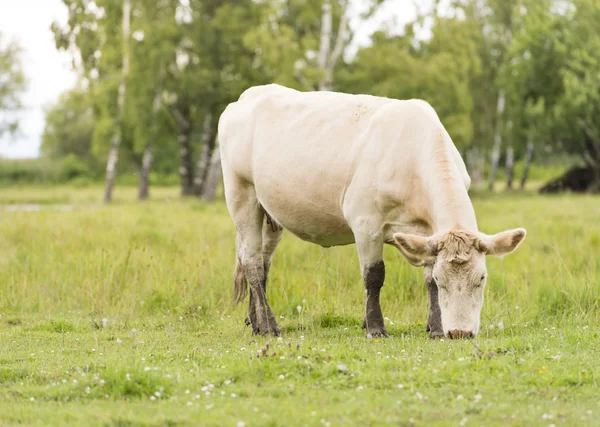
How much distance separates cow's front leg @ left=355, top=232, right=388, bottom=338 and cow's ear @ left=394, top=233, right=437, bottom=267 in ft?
1.84

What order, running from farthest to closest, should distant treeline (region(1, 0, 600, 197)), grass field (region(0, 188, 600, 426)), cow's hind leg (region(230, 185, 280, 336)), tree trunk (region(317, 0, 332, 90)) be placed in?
distant treeline (region(1, 0, 600, 197)) → tree trunk (region(317, 0, 332, 90)) → cow's hind leg (region(230, 185, 280, 336)) → grass field (region(0, 188, 600, 426))

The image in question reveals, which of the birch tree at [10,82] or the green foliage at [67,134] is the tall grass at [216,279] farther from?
the green foliage at [67,134]

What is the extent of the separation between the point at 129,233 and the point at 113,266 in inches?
128

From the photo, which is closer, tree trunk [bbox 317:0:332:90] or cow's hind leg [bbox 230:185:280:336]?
cow's hind leg [bbox 230:185:280:336]

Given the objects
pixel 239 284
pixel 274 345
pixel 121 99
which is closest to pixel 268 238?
pixel 239 284

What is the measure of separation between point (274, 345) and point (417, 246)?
1483 mm

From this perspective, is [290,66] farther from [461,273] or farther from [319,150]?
[461,273]

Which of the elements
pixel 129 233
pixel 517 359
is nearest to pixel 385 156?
pixel 517 359

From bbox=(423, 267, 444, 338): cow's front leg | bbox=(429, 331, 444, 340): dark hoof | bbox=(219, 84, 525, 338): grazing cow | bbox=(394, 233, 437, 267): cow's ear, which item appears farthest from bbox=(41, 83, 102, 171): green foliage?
bbox=(394, 233, 437, 267): cow's ear

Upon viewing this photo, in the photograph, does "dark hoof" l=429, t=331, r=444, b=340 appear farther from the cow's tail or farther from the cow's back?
the cow's tail

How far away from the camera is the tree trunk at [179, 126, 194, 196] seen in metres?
38.9

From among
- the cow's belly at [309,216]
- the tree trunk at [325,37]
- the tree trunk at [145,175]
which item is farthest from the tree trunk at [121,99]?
the cow's belly at [309,216]

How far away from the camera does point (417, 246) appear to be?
6953 mm

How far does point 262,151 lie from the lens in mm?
8672
